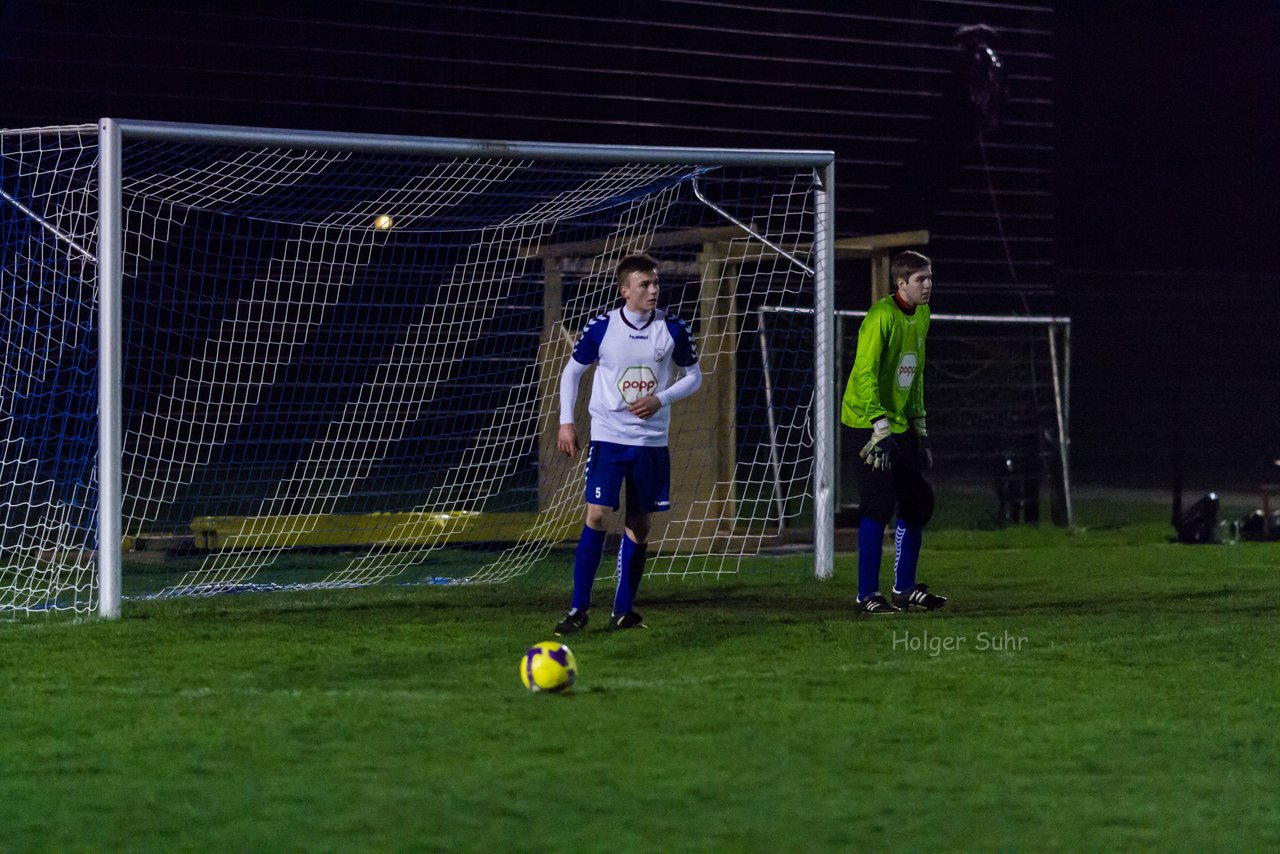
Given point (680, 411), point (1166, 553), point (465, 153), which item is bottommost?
point (1166, 553)

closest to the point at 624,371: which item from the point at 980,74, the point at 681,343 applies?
the point at 681,343

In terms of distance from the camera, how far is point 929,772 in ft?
15.3

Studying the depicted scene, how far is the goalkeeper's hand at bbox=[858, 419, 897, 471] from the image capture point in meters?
7.99

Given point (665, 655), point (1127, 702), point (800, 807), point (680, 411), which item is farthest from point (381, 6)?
point (800, 807)

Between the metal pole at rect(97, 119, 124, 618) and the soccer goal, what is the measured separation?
1.55 meters

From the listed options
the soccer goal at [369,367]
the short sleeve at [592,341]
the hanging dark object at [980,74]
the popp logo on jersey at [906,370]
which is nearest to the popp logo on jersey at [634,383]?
the short sleeve at [592,341]

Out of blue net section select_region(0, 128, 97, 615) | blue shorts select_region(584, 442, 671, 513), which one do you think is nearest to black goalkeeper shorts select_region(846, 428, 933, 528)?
blue shorts select_region(584, 442, 671, 513)

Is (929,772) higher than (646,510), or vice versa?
(646,510)

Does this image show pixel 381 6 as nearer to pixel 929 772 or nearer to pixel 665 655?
pixel 665 655

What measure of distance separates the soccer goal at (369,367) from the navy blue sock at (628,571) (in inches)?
88.9

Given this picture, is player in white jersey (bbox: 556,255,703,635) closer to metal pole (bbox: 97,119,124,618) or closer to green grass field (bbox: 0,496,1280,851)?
green grass field (bbox: 0,496,1280,851)

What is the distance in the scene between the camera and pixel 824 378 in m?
9.94

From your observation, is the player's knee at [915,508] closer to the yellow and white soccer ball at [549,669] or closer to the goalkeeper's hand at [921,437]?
the goalkeeper's hand at [921,437]

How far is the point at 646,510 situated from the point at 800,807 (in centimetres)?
330
